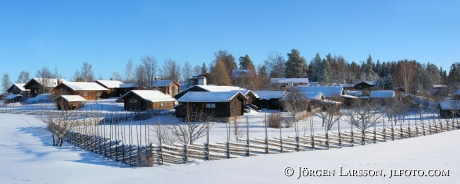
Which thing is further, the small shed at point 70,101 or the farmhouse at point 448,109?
the small shed at point 70,101

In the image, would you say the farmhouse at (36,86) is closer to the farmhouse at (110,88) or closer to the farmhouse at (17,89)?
the farmhouse at (17,89)

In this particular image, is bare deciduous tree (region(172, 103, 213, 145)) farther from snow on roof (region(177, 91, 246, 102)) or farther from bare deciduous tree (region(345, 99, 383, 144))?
bare deciduous tree (region(345, 99, 383, 144))

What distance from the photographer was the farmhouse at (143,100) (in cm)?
4197

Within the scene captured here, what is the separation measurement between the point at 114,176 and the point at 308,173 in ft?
21.8

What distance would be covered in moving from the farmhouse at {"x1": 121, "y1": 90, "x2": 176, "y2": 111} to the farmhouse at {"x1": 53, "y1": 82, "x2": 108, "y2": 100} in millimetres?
16138

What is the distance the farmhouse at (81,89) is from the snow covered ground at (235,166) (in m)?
38.7

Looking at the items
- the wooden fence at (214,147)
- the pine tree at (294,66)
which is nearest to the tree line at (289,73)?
the pine tree at (294,66)

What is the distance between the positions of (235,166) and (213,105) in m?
20.9

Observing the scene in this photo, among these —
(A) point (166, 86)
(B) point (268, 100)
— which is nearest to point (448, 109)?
(B) point (268, 100)

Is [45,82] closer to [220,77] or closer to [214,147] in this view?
[220,77]

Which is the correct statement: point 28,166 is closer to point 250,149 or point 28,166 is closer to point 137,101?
point 250,149

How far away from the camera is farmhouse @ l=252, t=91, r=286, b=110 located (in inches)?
1774

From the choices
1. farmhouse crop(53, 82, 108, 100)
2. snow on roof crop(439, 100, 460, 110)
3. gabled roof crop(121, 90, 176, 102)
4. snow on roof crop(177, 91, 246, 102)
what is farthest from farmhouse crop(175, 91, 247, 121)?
farmhouse crop(53, 82, 108, 100)

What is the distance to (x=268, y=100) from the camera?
45531 mm
